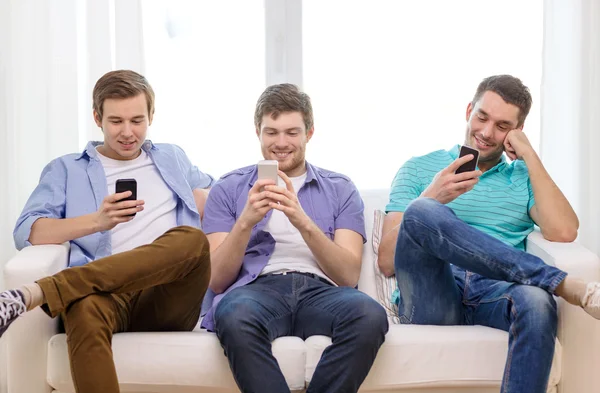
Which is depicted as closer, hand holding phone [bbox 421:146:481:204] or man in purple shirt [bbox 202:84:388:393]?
man in purple shirt [bbox 202:84:388:393]

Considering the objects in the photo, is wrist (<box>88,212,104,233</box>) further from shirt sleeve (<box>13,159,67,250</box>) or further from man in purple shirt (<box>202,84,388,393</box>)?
man in purple shirt (<box>202,84,388,393</box>)

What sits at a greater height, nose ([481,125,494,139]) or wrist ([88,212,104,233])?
nose ([481,125,494,139])

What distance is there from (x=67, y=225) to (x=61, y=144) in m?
0.92

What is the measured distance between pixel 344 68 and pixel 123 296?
164 cm

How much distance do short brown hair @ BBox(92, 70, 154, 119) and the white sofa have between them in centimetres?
59

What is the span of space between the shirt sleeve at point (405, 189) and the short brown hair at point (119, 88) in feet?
2.83

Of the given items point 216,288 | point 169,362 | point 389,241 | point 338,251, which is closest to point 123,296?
point 169,362

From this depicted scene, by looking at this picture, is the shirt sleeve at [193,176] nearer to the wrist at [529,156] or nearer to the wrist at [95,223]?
the wrist at [95,223]

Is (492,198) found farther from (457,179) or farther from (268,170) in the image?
(268,170)

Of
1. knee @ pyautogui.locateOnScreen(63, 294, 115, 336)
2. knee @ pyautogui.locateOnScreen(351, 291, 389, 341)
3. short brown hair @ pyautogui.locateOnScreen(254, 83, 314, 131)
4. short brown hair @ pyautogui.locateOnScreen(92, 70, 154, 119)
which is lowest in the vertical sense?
knee @ pyautogui.locateOnScreen(351, 291, 389, 341)

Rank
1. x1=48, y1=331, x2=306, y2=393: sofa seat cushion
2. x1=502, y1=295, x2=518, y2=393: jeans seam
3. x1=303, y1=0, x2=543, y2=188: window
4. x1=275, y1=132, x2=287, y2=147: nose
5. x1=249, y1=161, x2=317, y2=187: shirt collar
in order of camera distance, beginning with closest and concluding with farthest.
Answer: x1=502, y1=295, x2=518, y2=393: jeans seam → x1=48, y1=331, x2=306, y2=393: sofa seat cushion → x1=275, y1=132, x2=287, y2=147: nose → x1=249, y1=161, x2=317, y2=187: shirt collar → x1=303, y1=0, x2=543, y2=188: window

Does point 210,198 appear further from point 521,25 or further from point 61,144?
point 521,25

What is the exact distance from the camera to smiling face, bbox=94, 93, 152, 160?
8.64ft

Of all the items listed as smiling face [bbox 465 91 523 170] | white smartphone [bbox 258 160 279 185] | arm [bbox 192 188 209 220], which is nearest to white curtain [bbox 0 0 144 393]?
arm [bbox 192 188 209 220]
